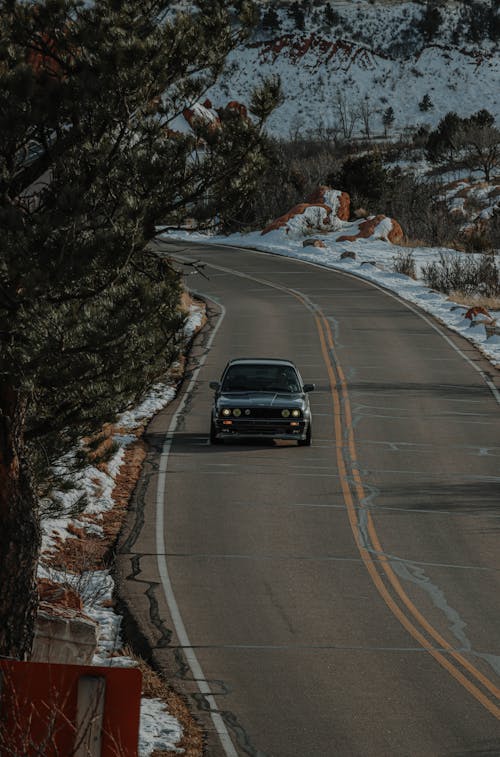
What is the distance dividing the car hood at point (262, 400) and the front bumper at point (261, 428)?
1.04ft

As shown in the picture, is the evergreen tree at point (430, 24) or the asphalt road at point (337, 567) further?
the evergreen tree at point (430, 24)

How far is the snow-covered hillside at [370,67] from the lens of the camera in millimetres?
134250

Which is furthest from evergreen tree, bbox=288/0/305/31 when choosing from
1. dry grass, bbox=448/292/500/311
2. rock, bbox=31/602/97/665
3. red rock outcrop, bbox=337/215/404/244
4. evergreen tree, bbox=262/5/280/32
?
rock, bbox=31/602/97/665

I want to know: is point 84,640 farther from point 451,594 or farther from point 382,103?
point 382,103

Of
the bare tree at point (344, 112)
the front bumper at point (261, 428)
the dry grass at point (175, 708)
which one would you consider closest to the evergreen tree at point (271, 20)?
the bare tree at point (344, 112)

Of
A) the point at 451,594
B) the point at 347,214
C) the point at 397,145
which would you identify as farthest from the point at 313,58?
the point at 451,594

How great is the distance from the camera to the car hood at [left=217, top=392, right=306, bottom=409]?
86.4 ft

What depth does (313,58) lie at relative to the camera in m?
143

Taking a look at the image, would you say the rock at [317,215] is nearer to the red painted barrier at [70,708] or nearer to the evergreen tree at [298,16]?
the red painted barrier at [70,708]

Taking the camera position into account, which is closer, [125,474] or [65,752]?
[65,752]

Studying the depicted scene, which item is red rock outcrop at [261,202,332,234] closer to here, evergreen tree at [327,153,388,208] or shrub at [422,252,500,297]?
evergreen tree at [327,153,388,208]

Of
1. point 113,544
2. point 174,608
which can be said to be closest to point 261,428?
point 113,544

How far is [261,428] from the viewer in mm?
26359

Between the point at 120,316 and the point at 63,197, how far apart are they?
149cm
